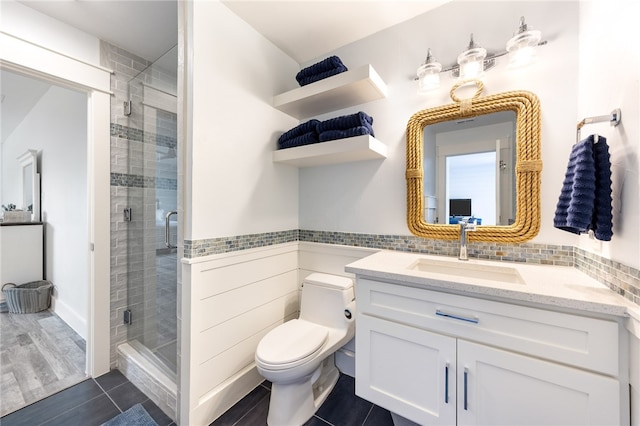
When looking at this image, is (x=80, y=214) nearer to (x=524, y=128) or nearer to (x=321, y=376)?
(x=321, y=376)

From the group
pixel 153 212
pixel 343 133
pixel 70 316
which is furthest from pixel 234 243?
pixel 70 316

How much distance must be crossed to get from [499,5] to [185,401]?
271 centimetres

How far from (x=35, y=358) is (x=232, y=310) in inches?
70.7

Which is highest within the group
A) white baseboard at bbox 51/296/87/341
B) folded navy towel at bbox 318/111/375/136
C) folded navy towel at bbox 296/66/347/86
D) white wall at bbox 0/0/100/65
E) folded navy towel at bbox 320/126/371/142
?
white wall at bbox 0/0/100/65

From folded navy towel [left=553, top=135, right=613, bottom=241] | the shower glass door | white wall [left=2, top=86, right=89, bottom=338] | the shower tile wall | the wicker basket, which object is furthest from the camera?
the wicker basket

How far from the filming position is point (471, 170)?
4.47ft

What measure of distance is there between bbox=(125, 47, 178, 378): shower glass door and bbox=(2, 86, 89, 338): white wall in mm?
514

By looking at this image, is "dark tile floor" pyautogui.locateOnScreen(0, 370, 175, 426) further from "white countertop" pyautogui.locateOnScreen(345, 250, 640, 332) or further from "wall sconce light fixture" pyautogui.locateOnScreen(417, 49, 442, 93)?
"wall sconce light fixture" pyautogui.locateOnScreen(417, 49, 442, 93)

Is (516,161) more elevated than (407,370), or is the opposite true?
(516,161)

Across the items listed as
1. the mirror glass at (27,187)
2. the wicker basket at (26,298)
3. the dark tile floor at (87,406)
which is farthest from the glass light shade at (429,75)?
the mirror glass at (27,187)

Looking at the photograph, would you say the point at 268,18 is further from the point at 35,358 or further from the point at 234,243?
the point at 35,358

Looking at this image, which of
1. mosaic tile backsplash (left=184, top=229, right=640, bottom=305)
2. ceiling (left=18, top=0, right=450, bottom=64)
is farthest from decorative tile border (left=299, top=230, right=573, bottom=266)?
ceiling (left=18, top=0, right=450, bottom=64)

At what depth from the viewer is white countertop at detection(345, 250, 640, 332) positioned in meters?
0.71

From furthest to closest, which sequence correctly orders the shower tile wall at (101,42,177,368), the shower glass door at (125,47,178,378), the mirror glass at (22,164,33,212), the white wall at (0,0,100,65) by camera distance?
the mirror glass at (22,164,33,212) → the shower tile wall at (101,42,177,368) → the shower glass door at (125,47,178,378) → the white wall at (0,0,100,65)
